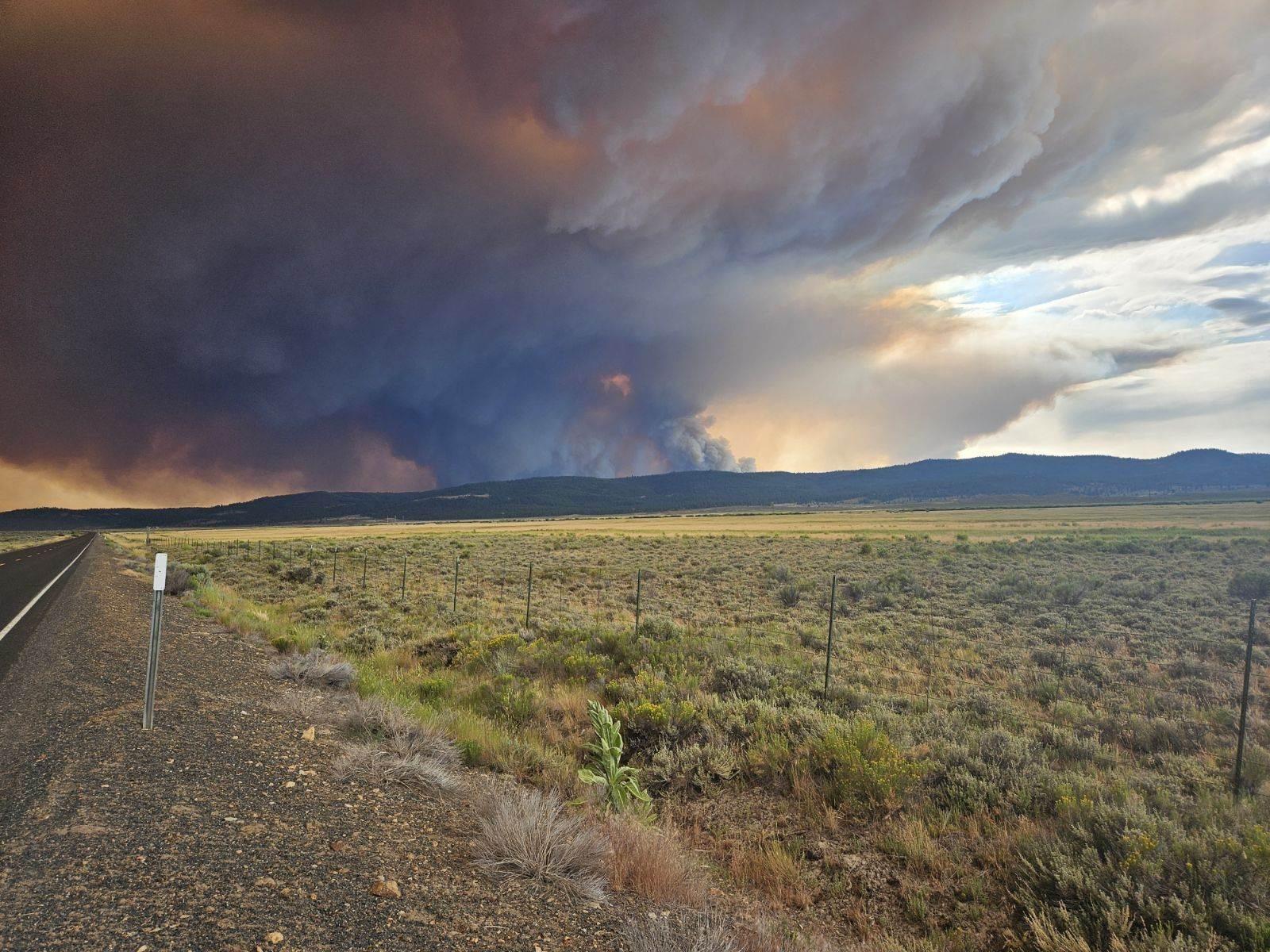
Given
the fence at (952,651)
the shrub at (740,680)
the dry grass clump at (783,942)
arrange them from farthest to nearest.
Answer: the shrub at (740,680) < the fence at (952,651) < the dry grass clump at (783,942)

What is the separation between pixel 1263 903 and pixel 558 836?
5.09m

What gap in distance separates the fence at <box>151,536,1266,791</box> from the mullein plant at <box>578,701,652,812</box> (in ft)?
13.4

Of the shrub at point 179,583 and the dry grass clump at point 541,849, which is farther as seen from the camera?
the shrub at point 179,583

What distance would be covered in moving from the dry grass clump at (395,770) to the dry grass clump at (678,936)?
2.63m

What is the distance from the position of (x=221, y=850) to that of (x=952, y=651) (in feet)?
47.3

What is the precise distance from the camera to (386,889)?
12.9ft

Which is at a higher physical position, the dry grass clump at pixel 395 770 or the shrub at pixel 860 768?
the dry grass clump at pixel 395 770

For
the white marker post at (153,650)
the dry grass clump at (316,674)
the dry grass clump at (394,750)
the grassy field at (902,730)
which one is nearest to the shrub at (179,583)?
the grassy field at (902,730)

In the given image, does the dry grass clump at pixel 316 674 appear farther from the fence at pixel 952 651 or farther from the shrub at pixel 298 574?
the shrub at pixel 298 574

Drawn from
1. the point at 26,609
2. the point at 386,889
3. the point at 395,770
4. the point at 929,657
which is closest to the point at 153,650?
the point at 395,770

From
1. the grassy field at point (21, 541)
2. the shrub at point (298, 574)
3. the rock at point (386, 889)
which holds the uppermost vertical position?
the rock at point (386, 889)

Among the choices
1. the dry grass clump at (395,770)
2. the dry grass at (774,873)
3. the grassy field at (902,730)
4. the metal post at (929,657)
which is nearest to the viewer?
the grassy field at (902,730)

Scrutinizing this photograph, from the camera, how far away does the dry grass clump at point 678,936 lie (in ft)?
12.0

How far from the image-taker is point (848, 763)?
22.9ft
